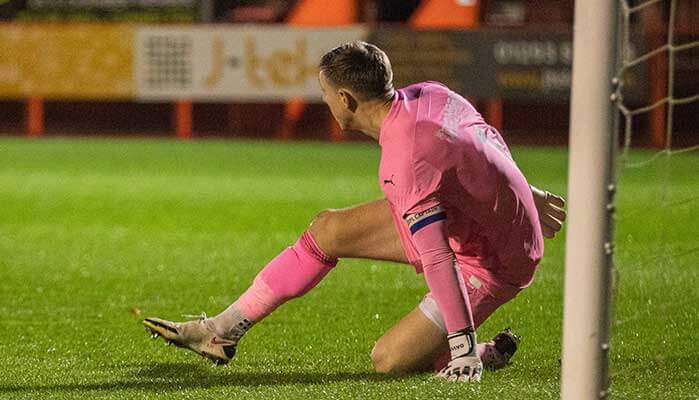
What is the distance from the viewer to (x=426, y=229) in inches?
155

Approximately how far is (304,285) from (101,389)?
719 mm

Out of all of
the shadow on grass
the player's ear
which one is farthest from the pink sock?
the player's ear

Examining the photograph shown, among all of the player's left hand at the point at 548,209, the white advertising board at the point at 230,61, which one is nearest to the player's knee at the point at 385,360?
the player's left hand at the point at 548,209

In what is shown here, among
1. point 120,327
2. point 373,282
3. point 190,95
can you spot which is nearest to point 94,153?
point 190,95

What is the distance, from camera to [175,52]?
1861cm

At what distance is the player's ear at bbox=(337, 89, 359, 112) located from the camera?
159 inches

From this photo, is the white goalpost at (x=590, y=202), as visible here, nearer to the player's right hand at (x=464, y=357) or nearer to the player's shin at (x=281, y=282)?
the player's right hand at (x=464, y=357)

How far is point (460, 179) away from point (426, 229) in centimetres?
22

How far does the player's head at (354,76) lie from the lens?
4023 mm

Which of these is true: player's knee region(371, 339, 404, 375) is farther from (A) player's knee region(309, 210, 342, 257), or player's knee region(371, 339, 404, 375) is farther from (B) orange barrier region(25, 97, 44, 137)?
(B) orange barrier region(25, 97, 44, 137)

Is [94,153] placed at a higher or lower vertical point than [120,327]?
lower

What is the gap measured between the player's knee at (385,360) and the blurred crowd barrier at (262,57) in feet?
43.5

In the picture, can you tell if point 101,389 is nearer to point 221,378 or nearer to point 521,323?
point 221,378

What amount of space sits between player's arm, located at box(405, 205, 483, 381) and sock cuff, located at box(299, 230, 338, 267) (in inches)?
19.9
